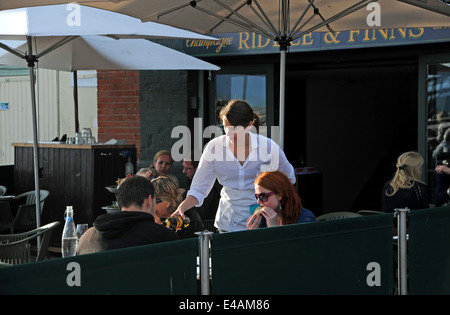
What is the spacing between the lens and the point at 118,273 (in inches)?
113

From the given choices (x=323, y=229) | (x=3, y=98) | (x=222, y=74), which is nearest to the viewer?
(x=323, y=229)

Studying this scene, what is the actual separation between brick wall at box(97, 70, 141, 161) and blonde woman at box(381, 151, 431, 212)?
5.07 meters

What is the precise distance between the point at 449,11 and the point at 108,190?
5131 millimetres

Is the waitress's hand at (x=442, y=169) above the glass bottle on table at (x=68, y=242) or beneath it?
above

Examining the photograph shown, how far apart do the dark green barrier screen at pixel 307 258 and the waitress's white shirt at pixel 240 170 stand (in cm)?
114

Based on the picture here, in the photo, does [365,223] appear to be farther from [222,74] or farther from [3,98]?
[3,98]

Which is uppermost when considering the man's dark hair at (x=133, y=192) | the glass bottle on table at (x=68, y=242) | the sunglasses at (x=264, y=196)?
the man's dark hair at (x=133, y=192)

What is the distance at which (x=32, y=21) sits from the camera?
6.48 metres

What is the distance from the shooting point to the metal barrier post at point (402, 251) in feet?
13.1

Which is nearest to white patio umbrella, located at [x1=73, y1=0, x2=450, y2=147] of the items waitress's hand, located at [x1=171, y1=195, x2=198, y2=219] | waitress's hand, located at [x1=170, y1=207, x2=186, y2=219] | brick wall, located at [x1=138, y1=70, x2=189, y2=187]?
waitress's hand, located at [x1=171, y1=195, x2=198, y2=219]

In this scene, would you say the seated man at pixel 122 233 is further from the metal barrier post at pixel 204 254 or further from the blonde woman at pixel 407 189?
the blonde woman at pixel 407 189

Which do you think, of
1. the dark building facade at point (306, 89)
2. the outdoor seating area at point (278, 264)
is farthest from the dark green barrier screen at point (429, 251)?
the dark building facade at point (306, 89)
